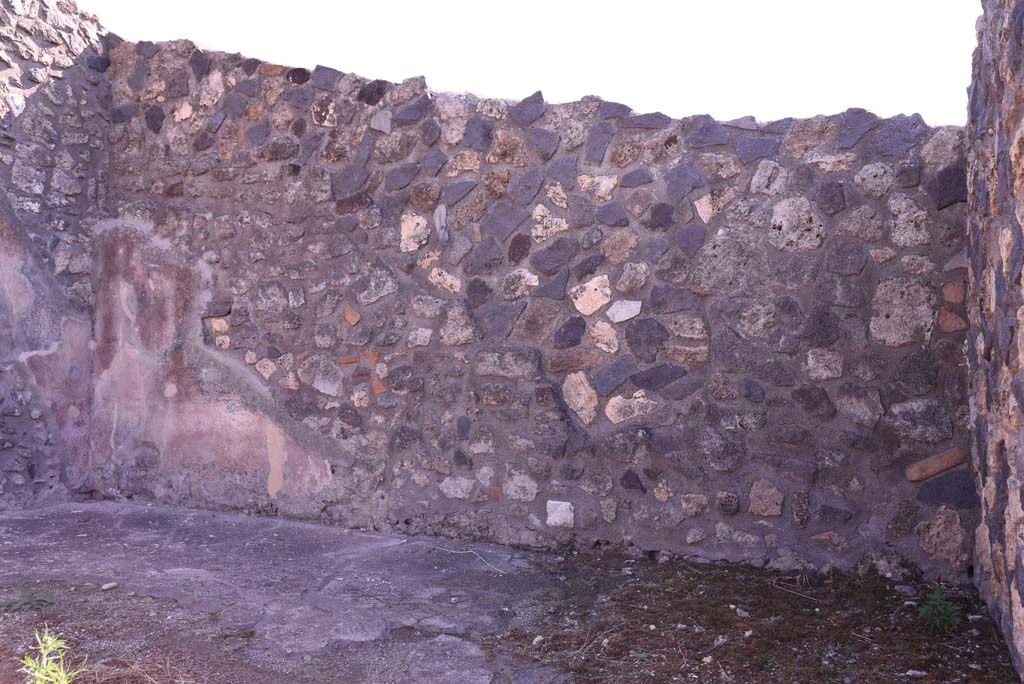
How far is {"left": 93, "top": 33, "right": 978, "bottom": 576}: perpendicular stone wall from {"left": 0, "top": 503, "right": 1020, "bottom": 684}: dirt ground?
229mm

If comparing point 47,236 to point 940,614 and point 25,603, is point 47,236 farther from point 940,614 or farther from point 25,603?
point 940,614

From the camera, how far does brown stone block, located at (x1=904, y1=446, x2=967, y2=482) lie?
2682 mm

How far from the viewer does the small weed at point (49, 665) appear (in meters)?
1.93

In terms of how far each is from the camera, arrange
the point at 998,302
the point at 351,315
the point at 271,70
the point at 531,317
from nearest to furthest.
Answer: the point at 998,302 < the point at 531,317 < the point at 351,315 < the point at 271,70

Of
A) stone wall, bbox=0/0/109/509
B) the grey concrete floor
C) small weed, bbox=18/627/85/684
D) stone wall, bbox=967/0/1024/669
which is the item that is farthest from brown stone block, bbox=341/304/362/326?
stone wall, bbox=967/0/1024/669

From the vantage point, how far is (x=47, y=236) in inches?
148

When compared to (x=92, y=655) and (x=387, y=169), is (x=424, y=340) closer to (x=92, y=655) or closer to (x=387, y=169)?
(x=387, y=169)

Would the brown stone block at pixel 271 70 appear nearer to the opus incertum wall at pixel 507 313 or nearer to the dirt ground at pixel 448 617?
the opus incertum wall at pixel 507 313

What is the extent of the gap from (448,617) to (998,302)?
1.76 meters

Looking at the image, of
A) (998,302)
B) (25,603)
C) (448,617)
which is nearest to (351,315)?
(448,617)

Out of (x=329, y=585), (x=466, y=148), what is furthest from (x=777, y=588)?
(x=466, y=148)

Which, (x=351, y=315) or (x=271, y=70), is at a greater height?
(x=271, y=70)

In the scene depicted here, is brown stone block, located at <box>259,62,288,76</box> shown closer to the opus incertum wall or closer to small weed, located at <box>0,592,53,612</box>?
the opus incertum wall

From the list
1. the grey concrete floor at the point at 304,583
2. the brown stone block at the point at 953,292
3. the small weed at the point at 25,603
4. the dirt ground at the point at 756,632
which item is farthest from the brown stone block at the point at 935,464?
the small weed at the point at 25,603
